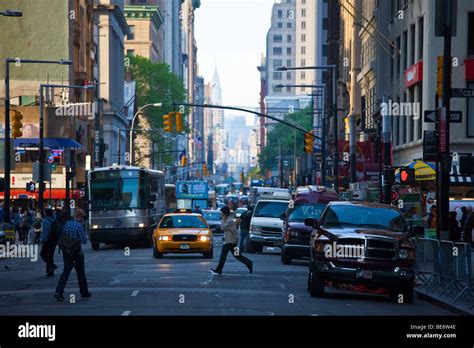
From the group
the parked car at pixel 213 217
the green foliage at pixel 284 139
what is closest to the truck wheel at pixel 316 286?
the parked car at pixel 213 217

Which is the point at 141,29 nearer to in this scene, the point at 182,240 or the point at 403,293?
the point at 182,240

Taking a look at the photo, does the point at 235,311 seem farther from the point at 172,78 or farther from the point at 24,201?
the point at 172,78

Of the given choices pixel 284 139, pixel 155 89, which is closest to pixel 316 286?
pixel 155 89

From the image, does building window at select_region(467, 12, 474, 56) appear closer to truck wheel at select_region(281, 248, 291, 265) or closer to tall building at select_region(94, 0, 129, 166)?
truck wheel at select_region(281, 248, 291, 265)

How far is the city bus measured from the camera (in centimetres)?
5191

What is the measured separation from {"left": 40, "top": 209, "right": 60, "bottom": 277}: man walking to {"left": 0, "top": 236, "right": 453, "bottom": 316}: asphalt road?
0.47 m

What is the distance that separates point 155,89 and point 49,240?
356 ft

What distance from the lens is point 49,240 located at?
34156mm

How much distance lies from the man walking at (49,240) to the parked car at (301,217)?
8.37 meters

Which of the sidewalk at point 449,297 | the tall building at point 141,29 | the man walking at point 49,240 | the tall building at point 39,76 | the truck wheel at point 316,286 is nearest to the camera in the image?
the sidewalk at point 449,297

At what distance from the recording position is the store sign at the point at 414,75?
5469 cm

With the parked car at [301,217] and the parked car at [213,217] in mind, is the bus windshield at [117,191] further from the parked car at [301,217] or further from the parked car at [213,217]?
the parked car at [213,217]

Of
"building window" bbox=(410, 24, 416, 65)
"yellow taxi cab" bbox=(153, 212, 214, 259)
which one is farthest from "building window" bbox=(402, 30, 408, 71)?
"yellow taxi cab" bbox=(153, 212, 214, 259)

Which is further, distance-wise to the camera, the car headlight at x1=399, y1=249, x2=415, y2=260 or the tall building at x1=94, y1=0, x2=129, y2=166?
the tall building at x1=94, y1=0, x2=129, y2=166
